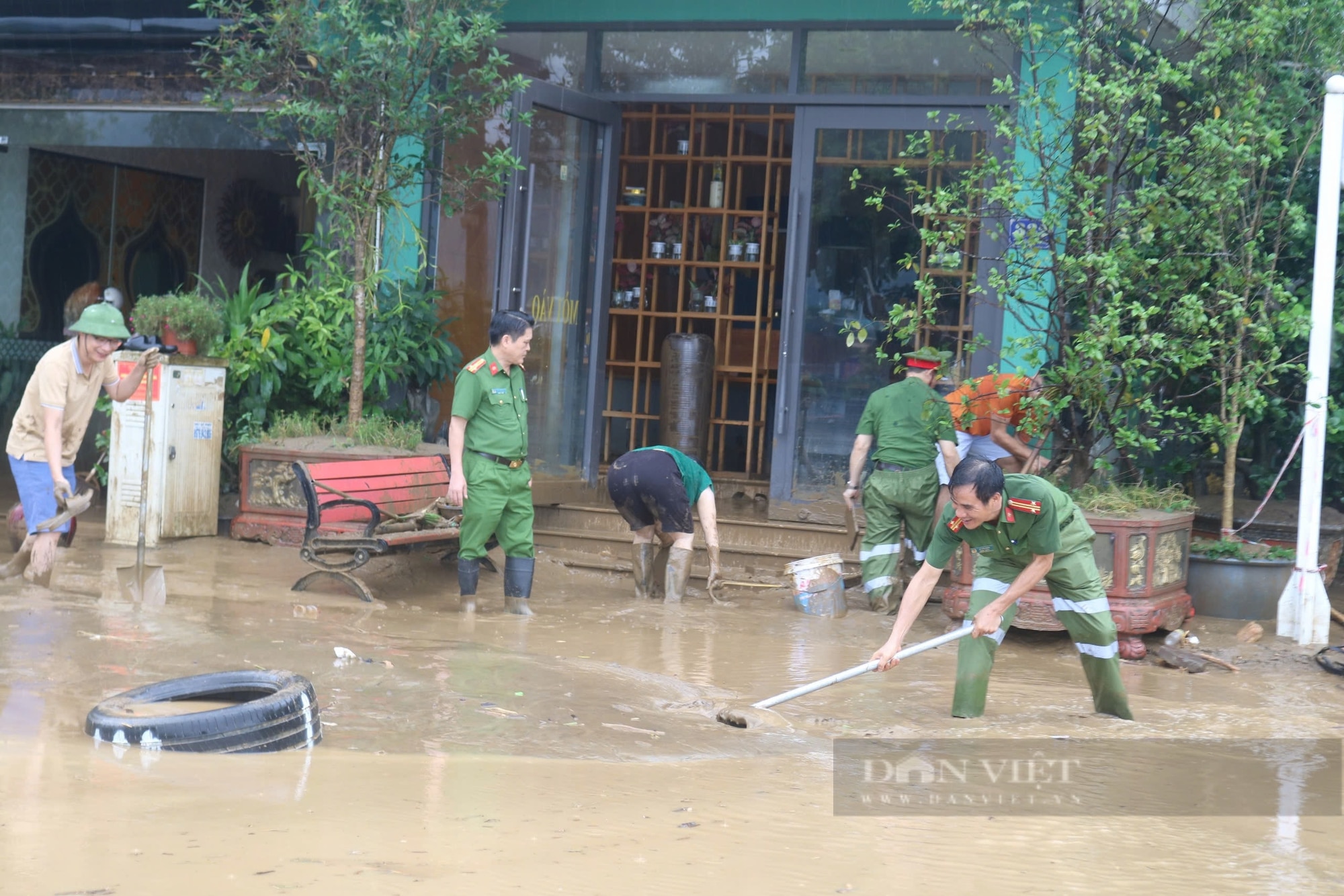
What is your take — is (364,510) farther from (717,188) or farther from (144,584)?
(717,188)

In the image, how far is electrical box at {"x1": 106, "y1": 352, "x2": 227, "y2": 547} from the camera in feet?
30.8

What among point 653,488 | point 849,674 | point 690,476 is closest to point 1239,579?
point 690,476

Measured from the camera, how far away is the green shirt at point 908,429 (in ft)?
28.6

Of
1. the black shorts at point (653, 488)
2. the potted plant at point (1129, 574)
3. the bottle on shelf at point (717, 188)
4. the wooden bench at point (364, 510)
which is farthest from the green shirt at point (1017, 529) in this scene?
the bottle on shelf at point (717, 188)

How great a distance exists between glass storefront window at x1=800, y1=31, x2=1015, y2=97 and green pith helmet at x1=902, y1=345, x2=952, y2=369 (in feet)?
7.74

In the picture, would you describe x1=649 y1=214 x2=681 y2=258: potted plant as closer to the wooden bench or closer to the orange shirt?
the wooden bench

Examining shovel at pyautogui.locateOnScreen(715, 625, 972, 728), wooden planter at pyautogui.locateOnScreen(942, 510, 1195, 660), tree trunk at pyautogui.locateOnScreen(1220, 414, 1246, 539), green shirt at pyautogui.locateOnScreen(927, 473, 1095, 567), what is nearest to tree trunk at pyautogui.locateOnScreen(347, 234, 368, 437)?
wooden planter at pyautogui.locateOnScreen(942, 510, 1195, 660)

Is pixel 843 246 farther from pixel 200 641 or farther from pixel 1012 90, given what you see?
pixel 200 641

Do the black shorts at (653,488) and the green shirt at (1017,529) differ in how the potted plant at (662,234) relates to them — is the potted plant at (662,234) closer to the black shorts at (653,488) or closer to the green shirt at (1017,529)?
the black shorts at (653,488)

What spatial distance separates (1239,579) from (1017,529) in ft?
10.4

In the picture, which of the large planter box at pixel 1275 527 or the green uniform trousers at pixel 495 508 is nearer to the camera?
the green uniform trousers at pixel 495 508

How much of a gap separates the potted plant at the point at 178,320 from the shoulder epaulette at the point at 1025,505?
20.2 feet

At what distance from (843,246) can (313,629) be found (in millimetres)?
5290

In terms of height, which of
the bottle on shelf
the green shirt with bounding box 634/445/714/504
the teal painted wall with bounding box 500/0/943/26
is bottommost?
the green shirt with bounding box 634/445/714/504
